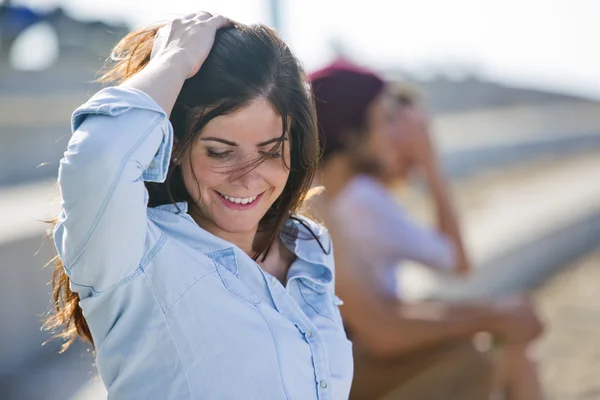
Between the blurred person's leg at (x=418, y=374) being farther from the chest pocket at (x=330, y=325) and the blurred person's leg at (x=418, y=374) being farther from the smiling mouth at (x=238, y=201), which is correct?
the smiling mouth at (x=238, y=201)

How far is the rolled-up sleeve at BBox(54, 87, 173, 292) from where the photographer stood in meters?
1.56

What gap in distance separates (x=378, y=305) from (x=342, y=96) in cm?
82

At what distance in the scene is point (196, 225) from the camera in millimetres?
1845

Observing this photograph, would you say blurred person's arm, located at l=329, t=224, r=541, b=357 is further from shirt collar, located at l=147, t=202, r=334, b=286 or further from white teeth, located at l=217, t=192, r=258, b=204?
white teeth, located at l=217, t=192, r=258, b=204

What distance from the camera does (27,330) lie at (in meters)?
4.68

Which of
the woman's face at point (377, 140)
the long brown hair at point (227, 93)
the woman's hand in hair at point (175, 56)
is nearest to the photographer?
the woman's hand in hair at point (175, 56)

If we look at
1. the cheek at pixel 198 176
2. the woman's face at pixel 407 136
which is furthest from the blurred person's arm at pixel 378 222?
the cheek at pixel 198 176

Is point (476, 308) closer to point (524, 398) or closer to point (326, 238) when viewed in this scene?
point (524, 398)

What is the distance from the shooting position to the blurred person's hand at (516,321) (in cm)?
334

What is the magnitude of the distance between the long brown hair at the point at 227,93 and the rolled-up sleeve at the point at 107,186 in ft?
0.61

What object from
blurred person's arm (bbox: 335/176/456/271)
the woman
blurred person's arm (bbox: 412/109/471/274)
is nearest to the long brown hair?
the woman

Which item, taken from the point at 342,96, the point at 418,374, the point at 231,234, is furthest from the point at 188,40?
the point at 418,374

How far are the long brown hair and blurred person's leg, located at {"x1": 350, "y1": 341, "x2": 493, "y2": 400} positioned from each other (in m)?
1.42

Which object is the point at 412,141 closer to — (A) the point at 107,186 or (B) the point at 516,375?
(B) the point at 516,375
